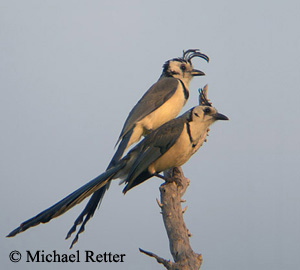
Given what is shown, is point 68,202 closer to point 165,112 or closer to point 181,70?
point 165,112

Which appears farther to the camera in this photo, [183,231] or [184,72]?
[184,72]

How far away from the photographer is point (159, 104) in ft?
23.4

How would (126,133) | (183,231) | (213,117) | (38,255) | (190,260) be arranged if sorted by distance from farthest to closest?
(126,133), (38,255), (213,117), (183,231), (190,260)

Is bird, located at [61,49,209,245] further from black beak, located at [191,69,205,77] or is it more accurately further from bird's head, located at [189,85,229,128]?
bird's head, located at [189,85,229,128]

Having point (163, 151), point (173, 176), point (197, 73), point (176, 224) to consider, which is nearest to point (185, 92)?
point (197, 73)

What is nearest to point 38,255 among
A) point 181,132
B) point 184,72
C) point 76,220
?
point 76,220

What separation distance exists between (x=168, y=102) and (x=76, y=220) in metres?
2.33

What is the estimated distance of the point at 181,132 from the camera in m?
5.81

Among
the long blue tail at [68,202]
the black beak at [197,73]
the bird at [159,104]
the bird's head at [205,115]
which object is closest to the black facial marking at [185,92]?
the bird at [159,104]

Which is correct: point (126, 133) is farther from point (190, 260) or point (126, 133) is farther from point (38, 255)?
point (190, 260)

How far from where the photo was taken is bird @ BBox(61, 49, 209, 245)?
7.01 meters

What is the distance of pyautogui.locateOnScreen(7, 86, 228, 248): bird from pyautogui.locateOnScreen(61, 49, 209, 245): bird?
2.30ft

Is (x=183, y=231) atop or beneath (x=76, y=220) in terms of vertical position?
beneath

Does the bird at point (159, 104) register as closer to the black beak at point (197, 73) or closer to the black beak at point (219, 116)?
the black beak at point (197, 73)
